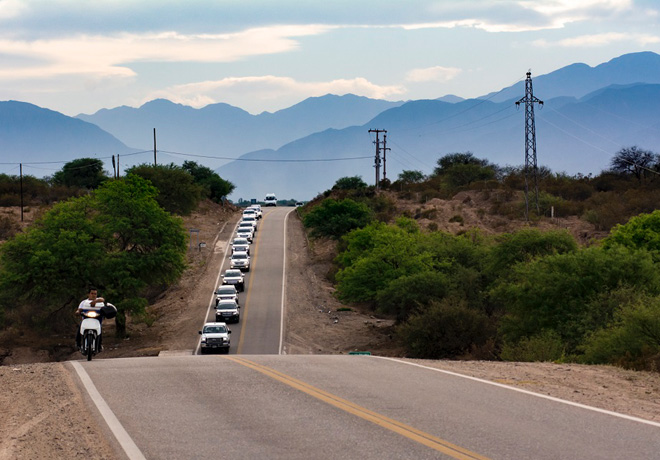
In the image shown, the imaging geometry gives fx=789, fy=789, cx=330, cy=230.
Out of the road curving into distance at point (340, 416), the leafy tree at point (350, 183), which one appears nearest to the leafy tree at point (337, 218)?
the leafy tree at point (350, 183)

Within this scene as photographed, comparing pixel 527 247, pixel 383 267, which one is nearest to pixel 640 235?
pixel 527 247

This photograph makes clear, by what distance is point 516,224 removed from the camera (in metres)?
84.4

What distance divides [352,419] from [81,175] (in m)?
129

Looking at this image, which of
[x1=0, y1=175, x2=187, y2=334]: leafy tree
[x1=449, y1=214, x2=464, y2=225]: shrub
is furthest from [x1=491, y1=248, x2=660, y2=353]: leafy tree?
[x1=449, y1=214, x2=464, y2=225]: shrub

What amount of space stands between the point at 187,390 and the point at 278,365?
11.7 feet

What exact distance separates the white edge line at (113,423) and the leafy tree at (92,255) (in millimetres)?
33335

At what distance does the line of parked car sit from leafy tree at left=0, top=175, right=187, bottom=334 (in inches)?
164

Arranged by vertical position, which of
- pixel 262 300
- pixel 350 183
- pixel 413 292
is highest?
pixel 350 183

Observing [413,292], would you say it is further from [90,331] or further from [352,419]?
[352,419]

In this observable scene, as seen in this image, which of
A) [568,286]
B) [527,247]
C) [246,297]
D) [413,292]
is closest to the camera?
[568,286]

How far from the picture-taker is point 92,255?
4697cm

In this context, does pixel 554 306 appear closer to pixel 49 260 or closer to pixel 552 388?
pixel 552 388

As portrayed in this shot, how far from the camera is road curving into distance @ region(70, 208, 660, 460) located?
852cm

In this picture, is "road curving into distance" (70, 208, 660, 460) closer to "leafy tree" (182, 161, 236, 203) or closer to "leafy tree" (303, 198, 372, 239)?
"leafy tree" (303, 198, 372, 239)
